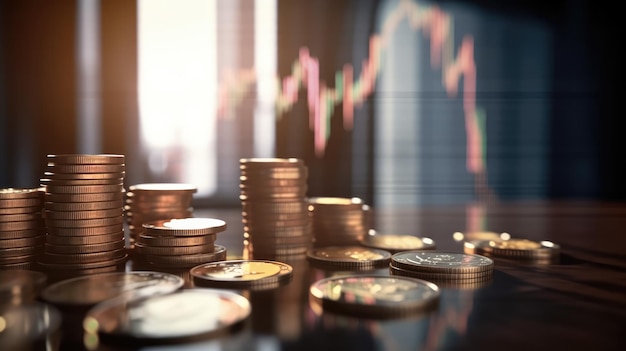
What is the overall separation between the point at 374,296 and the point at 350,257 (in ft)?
1.89

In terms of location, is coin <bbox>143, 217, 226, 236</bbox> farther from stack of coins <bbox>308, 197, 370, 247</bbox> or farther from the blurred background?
the blurred background

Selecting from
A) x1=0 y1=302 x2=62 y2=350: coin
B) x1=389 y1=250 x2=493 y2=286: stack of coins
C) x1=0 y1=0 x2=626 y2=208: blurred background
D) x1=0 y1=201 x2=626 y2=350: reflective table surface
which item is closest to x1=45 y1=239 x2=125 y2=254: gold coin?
x1=0 y1=201 x2=626 y2=350: reflective table surface

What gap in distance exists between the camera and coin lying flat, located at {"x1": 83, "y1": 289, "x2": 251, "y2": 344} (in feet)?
3.12

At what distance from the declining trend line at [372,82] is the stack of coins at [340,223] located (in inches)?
132

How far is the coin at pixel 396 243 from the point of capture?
6.60ft

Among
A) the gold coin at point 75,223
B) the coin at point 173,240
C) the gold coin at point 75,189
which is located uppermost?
the gold coin at point 75,189

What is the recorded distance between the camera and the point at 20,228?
1684 millimetres

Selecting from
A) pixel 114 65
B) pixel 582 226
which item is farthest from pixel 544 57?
pixel 114 65

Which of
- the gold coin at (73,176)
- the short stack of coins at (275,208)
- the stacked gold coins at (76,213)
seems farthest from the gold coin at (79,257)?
the short stack of coins at (275,208)

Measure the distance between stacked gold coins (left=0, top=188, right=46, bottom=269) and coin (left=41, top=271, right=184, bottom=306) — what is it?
41cm

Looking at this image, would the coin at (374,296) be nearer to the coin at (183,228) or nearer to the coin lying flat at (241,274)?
the coin lying flat at (241,274)

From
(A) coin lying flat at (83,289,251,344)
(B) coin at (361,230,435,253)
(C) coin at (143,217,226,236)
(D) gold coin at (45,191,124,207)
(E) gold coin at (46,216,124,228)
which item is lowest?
(B) coin at (361,230,435,253)

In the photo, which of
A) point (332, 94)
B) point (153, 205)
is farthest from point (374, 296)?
point (332, 94)

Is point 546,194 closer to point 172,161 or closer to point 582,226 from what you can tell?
point 582,226
